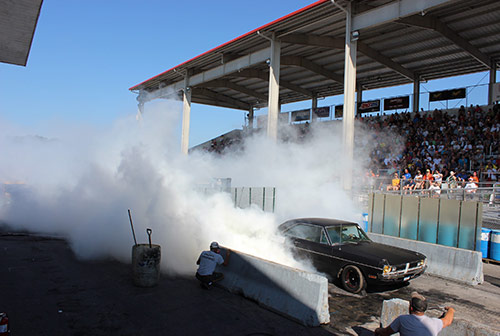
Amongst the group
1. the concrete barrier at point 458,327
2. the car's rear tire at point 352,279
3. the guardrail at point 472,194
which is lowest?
the car's rear tire at point 352,279

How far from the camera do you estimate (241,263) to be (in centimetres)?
670

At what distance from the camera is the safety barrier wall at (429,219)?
9.67 metres

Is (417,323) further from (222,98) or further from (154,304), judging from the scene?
(222,98)

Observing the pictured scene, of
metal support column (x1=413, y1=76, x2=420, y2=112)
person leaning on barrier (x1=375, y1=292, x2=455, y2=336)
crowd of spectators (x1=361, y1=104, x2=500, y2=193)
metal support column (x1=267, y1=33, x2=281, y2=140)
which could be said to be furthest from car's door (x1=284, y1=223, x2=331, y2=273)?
metal support column (x1=413, y1=76, x2=420, y2=112)

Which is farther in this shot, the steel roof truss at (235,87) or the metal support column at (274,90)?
the steel roof truss at (235,87)

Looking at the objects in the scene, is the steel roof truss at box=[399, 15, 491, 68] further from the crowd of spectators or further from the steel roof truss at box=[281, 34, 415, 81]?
the steel roof truss at box=[281, 34, 415, 81]

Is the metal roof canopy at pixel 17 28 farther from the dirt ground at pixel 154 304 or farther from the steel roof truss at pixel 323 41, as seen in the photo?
the steel roof truss at pixel 323 41

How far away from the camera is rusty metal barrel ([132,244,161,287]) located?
6.61 meters

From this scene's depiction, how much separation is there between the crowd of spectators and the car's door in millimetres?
8226

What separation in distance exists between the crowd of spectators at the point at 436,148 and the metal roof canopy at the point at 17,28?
1315cm

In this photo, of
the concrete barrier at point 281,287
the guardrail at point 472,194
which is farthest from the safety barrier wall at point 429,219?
the concrete barrier at point 281,287

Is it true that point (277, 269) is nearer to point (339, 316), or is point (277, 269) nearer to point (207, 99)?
point (339, 316)

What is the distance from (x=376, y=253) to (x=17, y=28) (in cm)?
755

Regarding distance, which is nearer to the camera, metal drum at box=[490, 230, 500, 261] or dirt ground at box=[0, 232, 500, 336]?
dirt ground at box=[0, 232, 500, 336]
